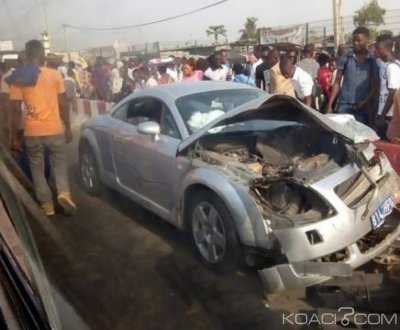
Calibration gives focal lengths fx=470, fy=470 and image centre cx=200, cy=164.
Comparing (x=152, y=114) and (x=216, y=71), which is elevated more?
(x=216, y=71)

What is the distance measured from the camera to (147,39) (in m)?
1.36

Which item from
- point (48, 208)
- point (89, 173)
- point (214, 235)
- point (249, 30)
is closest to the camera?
point (48, 208)

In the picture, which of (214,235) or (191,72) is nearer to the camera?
(214,235)

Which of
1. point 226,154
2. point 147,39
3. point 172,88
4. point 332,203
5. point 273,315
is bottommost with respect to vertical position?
point 273,315

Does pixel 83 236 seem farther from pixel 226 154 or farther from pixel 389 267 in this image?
pixel 389 267

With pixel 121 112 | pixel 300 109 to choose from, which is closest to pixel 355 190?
pixel 300 109

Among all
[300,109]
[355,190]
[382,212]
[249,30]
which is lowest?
[382,212]

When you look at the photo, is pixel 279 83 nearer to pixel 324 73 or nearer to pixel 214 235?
pixel 324 73

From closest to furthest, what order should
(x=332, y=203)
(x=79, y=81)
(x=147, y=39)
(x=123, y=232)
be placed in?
(x=147, y=39), (x=79, y=81), (x=123, y=232), (x=332, y=203)

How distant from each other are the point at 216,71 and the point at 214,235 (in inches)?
35.5

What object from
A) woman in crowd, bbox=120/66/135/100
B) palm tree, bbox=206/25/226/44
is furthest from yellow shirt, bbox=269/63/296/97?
palm tree, bbox=206/25/226/44

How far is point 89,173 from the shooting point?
7.01 feet

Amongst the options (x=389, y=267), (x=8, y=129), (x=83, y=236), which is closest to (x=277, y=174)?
(x=389, y=267)

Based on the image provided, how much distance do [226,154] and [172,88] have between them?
1.40 ft
